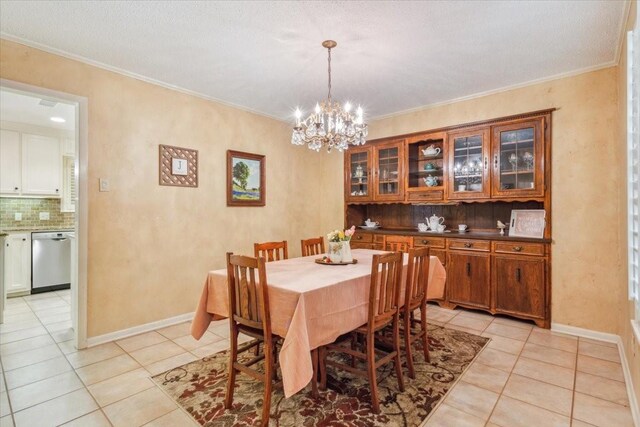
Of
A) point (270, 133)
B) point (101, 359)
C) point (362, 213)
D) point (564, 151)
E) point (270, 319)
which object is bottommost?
point (101, 359)

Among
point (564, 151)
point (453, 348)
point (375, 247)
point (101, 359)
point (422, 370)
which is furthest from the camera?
point (375, 247)

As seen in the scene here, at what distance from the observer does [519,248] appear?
3.41 meters

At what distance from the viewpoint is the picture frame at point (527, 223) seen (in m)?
3.50

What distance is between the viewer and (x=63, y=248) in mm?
4938

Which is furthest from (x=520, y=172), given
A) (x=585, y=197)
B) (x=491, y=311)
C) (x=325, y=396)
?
(x=325, y=396)

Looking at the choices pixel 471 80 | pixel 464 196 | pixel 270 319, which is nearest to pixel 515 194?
pixel 464 196

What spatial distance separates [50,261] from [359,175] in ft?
15.7

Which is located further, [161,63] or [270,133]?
[270,133]

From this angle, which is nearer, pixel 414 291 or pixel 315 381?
pixel 315 381

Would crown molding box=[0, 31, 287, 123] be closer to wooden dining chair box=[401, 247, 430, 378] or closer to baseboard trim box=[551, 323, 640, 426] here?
wooden dining chair box=[401, 247, 430, 378]

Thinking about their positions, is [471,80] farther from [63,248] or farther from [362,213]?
[63,248]

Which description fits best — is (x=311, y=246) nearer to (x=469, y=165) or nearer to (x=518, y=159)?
(x=469, y=165)

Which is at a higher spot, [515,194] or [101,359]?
[515,194]

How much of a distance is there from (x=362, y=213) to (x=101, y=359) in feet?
12.3
